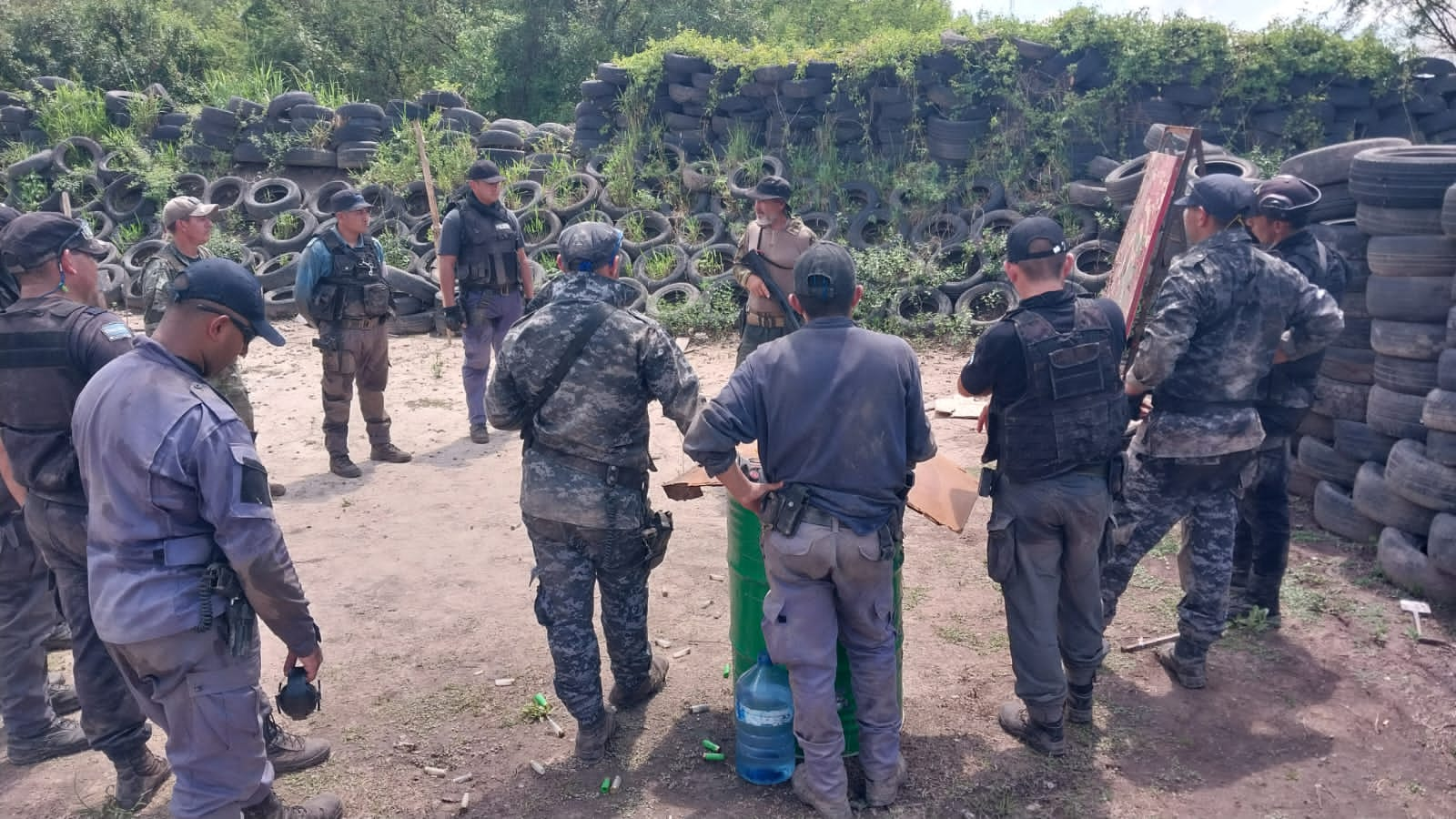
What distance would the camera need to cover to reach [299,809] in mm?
3566

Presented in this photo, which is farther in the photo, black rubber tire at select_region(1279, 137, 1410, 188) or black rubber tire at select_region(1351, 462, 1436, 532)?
black rubber tire at select_region(1279, 137, 1410, 188)

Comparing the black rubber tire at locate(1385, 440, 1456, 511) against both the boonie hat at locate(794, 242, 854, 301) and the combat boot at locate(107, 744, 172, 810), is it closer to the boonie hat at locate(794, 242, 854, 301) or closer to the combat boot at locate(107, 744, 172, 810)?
the boonie hat at locate(794, 242, 854, 301)

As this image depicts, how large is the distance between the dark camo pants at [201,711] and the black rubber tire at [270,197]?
1125cm

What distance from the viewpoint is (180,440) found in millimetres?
2785

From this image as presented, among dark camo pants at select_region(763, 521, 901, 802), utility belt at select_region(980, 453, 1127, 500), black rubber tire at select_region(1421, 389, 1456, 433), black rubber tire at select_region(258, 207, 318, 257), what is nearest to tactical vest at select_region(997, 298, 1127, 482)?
utility belt at select_region(980, 453, 1127, 500)

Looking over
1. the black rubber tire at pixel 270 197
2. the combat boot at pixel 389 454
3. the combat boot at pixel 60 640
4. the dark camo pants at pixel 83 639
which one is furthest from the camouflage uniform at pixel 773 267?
the black rubber tire at pixel 270 197

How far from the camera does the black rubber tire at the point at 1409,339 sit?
5051 millimetres

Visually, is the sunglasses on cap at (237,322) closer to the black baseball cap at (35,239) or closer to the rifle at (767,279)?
the black baseball cap at (35,239)

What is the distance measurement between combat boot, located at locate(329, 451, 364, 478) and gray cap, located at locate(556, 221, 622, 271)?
404cm

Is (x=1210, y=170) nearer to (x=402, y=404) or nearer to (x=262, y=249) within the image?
(x=402, y=404)


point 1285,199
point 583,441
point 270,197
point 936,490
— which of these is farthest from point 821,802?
point 270,197

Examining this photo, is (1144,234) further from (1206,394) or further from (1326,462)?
(1326,462)

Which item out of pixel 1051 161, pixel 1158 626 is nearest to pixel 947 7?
pixel 1051 161

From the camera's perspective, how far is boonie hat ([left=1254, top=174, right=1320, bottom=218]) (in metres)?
4.58
